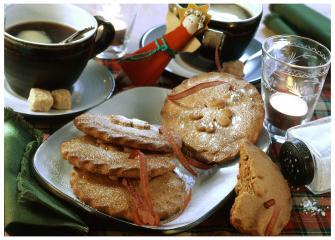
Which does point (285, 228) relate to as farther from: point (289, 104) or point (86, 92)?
point (86, 92)

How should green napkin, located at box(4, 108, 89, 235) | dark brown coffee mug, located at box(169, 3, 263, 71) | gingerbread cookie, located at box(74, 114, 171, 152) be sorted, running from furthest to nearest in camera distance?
dark brown coffee mug, located at box(169, 3, 263, 71), gingerbread cookie, located at box(74, 114, 171, 152), green napkin, located at box(4, 108, 89, 235)

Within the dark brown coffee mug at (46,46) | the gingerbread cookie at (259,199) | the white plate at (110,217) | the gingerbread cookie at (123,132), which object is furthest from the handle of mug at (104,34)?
the gingerbread cookie at (259,199)

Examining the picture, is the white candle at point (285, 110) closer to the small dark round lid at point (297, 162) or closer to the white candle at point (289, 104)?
the white candle at point (289, 104)

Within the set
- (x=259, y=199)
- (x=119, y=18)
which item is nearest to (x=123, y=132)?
(x=259, y=199)

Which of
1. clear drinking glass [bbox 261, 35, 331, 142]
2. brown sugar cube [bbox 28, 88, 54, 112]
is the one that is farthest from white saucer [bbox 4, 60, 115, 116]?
clear drinking glass [bbox 261, 35, 331, 142]

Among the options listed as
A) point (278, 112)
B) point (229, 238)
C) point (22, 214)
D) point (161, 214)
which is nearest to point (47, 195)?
point (22, 214)

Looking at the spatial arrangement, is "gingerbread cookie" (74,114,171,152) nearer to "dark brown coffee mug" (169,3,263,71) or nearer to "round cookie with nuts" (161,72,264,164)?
"round cookie with nuts" (161,72,264,164)
